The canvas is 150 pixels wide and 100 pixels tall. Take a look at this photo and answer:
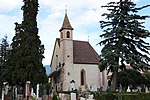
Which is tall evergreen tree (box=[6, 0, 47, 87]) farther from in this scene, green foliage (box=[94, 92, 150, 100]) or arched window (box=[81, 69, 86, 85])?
arched window (box=[81, 69, 86, 85])

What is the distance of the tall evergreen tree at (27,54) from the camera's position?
128 ft

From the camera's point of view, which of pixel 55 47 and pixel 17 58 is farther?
pixel 55 47

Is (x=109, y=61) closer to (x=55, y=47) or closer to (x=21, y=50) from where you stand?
(x=21, y=50)

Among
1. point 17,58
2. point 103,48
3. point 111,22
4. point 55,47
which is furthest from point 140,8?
point 55,47

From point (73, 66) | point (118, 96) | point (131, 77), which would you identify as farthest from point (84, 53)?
point (118, 96)

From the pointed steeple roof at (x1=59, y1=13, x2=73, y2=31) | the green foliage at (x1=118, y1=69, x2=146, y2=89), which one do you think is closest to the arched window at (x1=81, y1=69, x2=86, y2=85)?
the pointed steeple roof at (x1=59, y1=13, x2=73, y2=31)

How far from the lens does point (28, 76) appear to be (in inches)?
1529

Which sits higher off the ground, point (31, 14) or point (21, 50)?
point (31, 14)

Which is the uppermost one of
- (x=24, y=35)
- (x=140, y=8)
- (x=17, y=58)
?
(x=140, y=8)

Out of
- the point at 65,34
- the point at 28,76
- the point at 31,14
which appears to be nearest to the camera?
the point at 28,76

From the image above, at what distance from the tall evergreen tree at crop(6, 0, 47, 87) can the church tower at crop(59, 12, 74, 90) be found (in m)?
14.1

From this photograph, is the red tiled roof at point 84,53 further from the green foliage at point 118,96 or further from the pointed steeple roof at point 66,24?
the green foliage at point 118,96

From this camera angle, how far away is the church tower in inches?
2167

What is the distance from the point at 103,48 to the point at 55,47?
2601 centimetres
